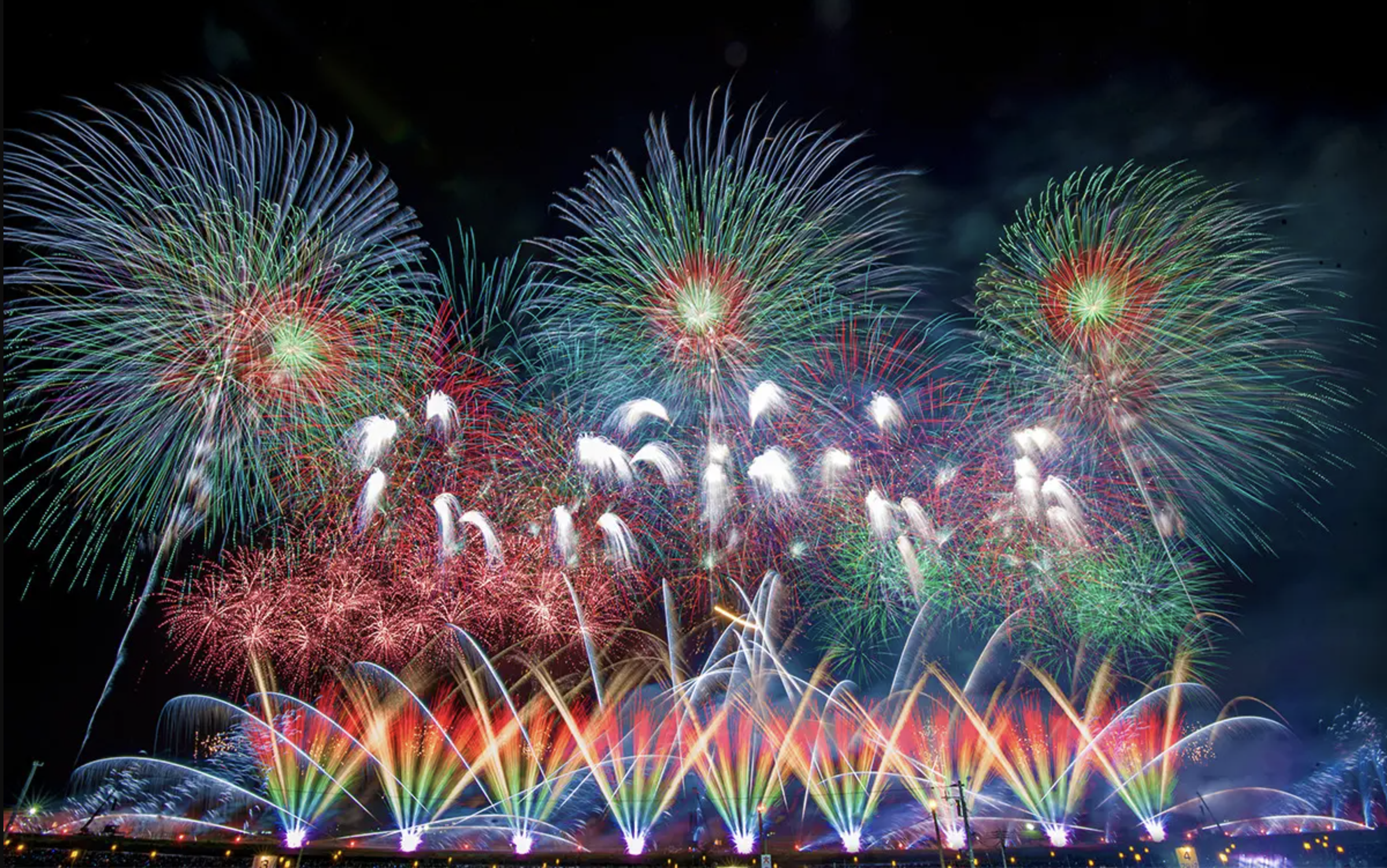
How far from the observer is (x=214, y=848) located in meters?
46.2

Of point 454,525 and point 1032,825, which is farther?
point 1032,825

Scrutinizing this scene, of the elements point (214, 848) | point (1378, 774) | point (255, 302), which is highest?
point (255, 302)

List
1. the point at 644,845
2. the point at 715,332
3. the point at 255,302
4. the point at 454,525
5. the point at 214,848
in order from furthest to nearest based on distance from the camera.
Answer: the point at 644,845 → the point at 214,848 → the point at 454,525 → the point at 715,332 → the point at 255,302

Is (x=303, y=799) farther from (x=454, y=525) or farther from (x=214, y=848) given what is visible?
(x=454, y=525)

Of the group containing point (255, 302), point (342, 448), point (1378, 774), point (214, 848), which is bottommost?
point (214, 848)

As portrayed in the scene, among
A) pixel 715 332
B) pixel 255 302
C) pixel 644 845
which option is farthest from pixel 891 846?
pixel 255 302

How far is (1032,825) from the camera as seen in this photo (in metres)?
55.4

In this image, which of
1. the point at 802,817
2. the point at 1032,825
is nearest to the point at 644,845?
the point at 802,817

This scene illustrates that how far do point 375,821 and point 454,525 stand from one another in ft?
120

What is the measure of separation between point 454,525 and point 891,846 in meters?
41.8

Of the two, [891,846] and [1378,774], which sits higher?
[1378,774]

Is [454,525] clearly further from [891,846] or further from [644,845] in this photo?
[891,846]

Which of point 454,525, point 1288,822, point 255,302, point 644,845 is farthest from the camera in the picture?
point 1288,822

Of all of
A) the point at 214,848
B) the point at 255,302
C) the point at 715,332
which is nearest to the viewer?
the point at 255,302
